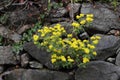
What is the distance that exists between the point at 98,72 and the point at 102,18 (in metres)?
1.14

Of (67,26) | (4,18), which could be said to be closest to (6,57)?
(4,18)

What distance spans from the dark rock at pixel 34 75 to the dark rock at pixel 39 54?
0.13 metres

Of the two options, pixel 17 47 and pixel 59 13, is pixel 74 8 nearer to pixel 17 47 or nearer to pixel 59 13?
pixel 59 13

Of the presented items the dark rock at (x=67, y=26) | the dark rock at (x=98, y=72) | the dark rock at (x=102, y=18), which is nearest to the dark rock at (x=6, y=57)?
the dark rock at (x=67, y=26)

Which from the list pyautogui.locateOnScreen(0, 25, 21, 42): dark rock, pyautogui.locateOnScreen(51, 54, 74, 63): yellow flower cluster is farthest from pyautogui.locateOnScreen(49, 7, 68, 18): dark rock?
pyautogui.locateOnScreen(51, 54, 74, 63): yellow flower cluster

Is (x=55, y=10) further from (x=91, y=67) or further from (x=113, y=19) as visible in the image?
(x=91, y=67)

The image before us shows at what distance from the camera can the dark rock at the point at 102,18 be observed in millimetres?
5461

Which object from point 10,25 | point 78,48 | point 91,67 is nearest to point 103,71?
point 91,67

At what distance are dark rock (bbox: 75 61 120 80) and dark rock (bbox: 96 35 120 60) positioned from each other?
20cm

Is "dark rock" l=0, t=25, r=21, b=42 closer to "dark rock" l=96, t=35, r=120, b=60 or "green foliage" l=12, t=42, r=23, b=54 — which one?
"green foliage" l=12, t=42, r=23, b=54

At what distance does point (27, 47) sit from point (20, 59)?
231mm

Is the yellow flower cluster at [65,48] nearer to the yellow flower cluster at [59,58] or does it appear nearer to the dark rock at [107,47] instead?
the yellow flower cluster at [59,58]

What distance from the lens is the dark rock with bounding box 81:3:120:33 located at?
17.9 ft

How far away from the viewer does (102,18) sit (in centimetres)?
566
